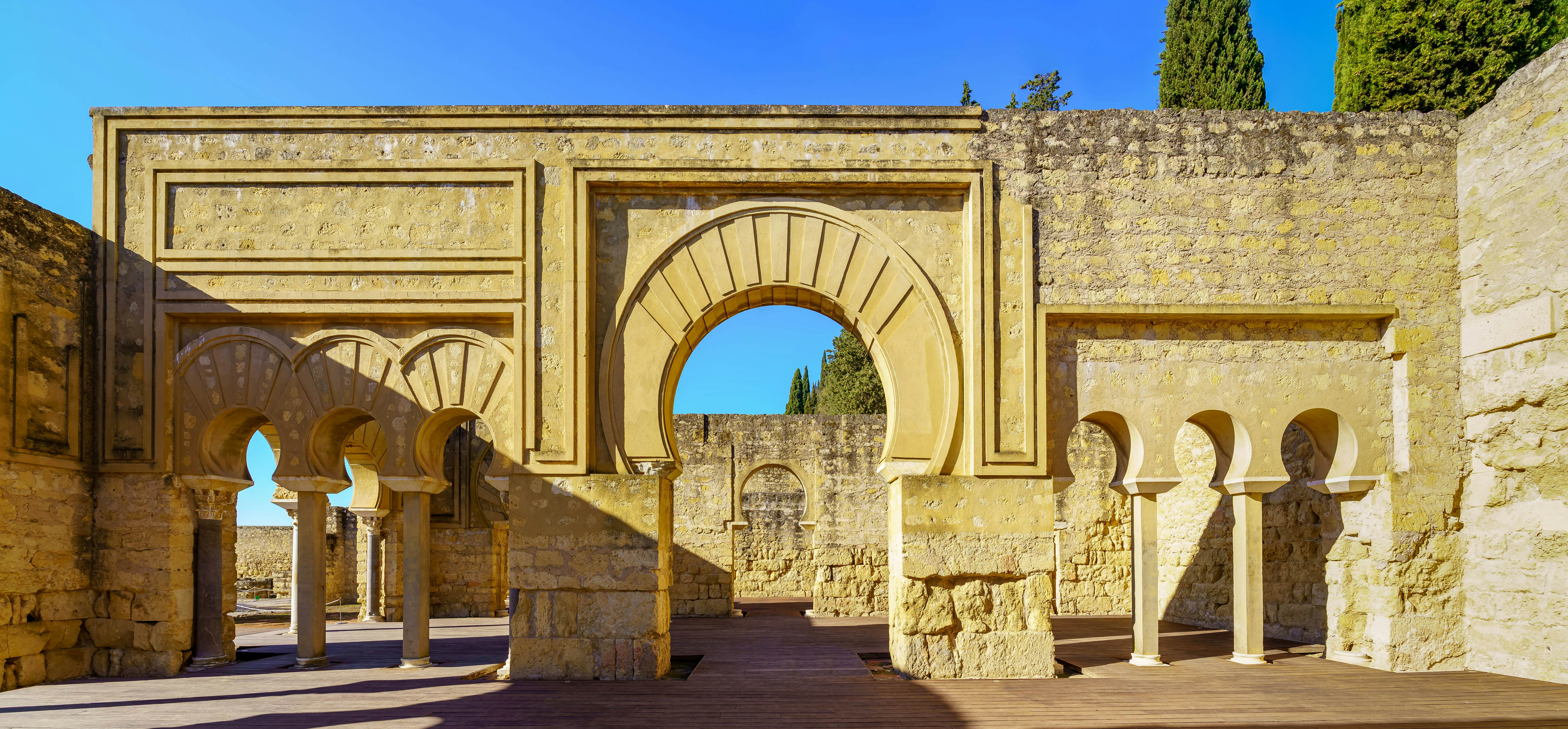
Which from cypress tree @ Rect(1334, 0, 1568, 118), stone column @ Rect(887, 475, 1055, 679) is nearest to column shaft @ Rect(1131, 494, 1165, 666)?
stone column @ Rect(887, 475, 1055, 679)

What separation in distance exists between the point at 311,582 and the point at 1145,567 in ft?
25.9

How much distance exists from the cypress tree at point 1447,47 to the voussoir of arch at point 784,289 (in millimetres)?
8428

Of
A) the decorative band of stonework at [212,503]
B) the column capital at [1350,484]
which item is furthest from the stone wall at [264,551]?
the column capital at [1350,484]

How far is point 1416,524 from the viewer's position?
805cm

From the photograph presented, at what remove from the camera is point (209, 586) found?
8.68 meters

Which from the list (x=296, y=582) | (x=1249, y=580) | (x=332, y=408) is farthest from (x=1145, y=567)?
(x=296, y=582)

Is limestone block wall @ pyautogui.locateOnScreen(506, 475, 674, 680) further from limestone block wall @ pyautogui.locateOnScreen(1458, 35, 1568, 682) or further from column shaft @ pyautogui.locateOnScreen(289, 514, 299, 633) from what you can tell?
limestone block wall @ pyautogui.locateOnScreen(1458, 35, 1568, 682)

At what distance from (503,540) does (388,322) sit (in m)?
7.73

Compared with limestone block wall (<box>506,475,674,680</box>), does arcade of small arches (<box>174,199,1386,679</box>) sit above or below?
above

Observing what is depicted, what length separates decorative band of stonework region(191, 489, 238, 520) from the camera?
8.63m

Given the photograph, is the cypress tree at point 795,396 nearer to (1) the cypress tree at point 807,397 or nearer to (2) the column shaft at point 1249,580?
(1) the cypress tree at point 807,397

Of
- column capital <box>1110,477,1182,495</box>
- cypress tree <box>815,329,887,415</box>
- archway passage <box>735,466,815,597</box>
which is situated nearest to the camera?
column capital <box>1110,477,1182,495</box>

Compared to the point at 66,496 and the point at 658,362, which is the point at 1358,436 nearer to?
the point at 658,362

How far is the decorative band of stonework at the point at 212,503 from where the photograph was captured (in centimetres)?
863
